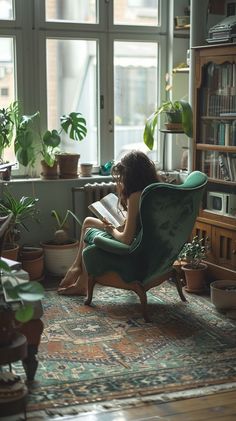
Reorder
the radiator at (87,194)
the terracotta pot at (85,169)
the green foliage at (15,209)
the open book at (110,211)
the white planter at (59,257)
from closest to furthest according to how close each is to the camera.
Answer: the open book at (110,211)
the green foliage at (15,209)
the white planter at (59,257)
the radiator at (87,194)
the terracotta pot at (85,169)

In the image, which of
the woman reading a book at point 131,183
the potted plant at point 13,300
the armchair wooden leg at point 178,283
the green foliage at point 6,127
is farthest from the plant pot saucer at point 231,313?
the green foliage at point 6,127

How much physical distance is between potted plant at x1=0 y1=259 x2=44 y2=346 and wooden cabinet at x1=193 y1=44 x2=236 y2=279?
6.93ft

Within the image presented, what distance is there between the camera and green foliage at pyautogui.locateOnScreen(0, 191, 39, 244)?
473 cm

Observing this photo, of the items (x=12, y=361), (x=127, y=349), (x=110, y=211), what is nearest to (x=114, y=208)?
(x=110, y=211)

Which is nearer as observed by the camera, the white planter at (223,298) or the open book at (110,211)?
the white planter at (223,298)

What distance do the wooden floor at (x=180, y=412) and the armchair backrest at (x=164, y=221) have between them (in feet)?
3.81

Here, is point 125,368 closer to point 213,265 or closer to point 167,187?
point 167,187

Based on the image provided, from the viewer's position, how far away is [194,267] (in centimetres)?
463

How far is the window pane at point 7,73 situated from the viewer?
5.08 m

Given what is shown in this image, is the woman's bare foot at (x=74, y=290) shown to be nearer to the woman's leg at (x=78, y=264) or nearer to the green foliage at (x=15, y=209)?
the woman's leg at (x=78, y=264)

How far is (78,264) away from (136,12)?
2.29 meters

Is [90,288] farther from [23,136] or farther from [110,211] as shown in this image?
[23,136]

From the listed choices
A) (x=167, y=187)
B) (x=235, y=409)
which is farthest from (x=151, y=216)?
(x=235, y=409)

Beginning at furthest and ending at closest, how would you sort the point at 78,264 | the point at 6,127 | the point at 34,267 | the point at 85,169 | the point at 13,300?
the point at 85,169 → the point at 6,127 → the point at 34,267 → the point at 78,264 → the point at 13,300
